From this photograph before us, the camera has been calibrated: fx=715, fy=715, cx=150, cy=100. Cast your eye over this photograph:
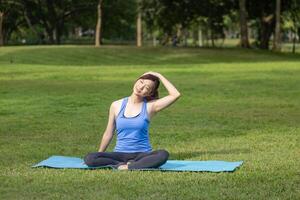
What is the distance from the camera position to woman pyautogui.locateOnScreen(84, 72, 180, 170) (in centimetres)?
838

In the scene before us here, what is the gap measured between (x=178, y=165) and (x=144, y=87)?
102 cm

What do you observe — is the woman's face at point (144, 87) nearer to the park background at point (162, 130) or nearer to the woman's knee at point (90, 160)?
the woman's knee at point (90, 160)

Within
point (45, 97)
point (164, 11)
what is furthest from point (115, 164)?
point (164, 11)

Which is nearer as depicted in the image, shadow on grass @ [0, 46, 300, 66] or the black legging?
the black legging

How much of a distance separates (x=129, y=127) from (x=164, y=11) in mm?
51063

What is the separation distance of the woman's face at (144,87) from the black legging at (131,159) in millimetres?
716

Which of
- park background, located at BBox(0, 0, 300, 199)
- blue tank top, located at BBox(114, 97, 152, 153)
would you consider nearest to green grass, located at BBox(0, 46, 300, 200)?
park background, located at BBox(0, 0, 300, 199)

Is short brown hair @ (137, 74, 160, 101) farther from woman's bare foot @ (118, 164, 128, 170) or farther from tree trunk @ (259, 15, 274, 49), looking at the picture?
tree trunk @ (259, 15, 274, 49)

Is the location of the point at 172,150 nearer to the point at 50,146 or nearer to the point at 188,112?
the point at 50,146

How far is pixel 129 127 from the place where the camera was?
8.56m

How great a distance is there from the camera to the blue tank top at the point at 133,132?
28.1 ft

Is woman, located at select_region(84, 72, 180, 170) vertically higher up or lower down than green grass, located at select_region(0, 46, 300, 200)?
higher up

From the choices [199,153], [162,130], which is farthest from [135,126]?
[162,130]

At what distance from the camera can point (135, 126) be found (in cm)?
855
